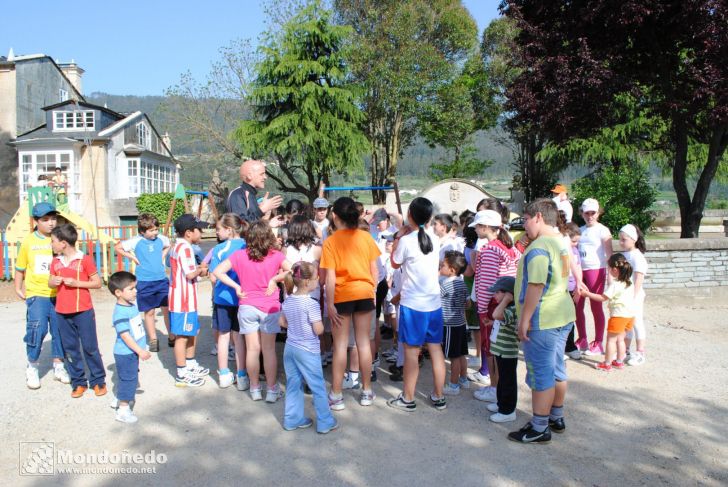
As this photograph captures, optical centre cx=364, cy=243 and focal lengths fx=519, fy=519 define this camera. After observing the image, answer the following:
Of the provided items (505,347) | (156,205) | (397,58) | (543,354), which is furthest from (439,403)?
(156,205)

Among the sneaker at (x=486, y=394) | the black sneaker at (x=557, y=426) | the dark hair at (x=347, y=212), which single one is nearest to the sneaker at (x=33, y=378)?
the dark hair at (x=347, y=212)

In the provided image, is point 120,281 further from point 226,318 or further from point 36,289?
point 36,289

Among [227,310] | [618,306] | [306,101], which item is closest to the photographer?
[227,310]

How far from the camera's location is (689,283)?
9.29 metres

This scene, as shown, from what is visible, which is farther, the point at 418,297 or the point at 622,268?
the point at 622,268

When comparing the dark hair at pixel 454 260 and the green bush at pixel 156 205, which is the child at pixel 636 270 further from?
the green bush at pixel 156 205

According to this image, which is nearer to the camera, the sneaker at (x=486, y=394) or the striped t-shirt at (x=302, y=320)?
the striped t-shirt at (x=302, y=320)

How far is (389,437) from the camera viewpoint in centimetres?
411

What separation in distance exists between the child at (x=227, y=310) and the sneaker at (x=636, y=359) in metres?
4.23

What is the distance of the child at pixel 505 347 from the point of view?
13.9 feet

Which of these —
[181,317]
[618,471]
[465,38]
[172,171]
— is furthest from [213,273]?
[172,171]

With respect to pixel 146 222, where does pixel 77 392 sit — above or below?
below

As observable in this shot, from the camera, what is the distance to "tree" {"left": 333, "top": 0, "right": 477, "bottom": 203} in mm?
24109

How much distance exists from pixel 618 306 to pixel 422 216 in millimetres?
2630
